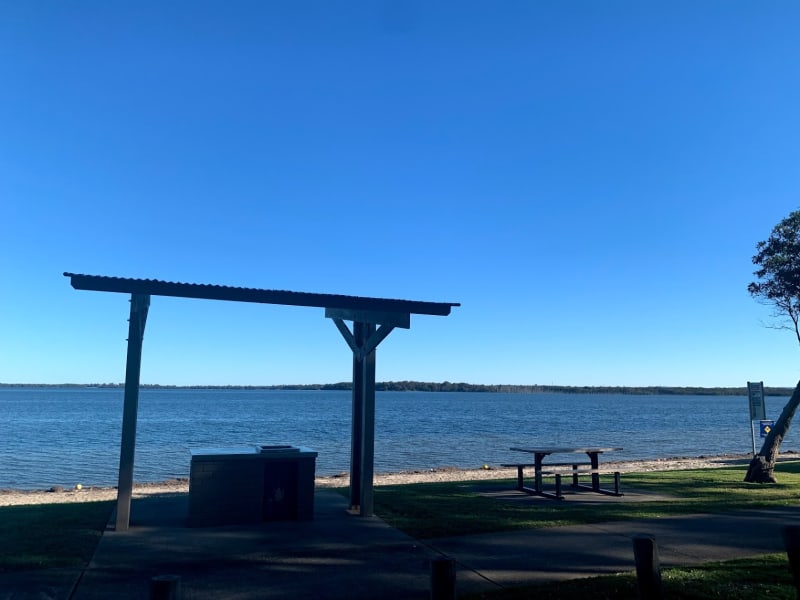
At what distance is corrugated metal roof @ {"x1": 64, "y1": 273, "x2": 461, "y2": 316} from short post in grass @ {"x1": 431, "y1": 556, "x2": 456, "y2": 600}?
5.71m

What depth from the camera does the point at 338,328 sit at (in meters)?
9.96

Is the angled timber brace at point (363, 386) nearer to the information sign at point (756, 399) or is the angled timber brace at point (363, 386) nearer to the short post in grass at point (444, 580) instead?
the short post in grass at point (444, 580)

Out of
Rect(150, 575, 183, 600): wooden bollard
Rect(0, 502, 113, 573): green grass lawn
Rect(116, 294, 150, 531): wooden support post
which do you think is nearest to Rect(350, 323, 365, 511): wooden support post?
Rect(116, 294, 150, 531): wooden support post

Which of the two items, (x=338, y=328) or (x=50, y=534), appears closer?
(x=50, y=534)

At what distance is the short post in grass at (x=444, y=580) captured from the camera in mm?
3590

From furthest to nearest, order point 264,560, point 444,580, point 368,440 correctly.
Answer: point 368,440, point 264,560, point 444,580

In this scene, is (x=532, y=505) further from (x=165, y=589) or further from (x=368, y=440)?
(x=165, y=589)

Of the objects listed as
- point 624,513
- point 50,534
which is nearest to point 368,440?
point 624,513

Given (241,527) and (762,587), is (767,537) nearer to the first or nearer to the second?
(762,587)

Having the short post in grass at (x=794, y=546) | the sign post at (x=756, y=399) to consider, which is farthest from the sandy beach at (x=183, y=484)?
the short post in grass at (x=794, y=546)

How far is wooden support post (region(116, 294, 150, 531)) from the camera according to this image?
7.92 metres

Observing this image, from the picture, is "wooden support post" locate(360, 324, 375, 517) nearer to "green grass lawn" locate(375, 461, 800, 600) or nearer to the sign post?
"green grass lawn" locate(375, 461, 800, 600)

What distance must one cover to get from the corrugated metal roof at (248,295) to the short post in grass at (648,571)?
5.68m

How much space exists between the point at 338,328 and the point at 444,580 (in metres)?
6.59
